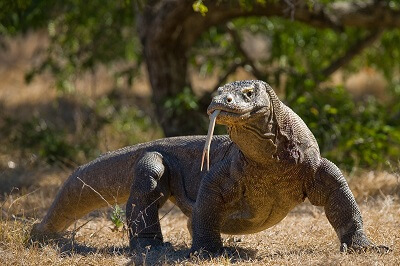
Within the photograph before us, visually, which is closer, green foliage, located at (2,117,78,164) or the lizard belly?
the lizard belly

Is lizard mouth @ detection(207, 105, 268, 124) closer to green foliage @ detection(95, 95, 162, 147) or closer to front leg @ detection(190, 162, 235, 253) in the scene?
front leg @ detection(190, 162, 235, 253)

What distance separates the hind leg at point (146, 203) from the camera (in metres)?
5.53

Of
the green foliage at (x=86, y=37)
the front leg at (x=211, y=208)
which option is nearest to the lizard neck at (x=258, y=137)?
the front leg at (x=211, y=208)

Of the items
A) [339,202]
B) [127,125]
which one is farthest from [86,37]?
[339,202]

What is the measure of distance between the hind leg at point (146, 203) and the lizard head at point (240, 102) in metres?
1.18

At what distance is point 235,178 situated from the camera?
504 centimetres

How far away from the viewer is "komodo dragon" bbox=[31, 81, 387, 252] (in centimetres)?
471

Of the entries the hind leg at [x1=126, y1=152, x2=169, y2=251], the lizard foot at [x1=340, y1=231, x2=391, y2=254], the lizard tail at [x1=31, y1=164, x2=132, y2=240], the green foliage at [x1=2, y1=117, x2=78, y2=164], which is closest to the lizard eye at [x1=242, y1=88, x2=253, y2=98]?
the lizard foot at [x1=340, y1=231, x2=391, y2=254]

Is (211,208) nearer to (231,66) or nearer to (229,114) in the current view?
(229,114)

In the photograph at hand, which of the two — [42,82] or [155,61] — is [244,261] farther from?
[42,82]

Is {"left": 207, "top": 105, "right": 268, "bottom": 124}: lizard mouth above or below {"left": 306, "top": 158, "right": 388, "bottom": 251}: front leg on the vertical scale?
above

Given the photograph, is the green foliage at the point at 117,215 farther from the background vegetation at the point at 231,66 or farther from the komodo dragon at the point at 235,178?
the background vegetation at the point at 231,66

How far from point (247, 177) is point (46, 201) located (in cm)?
302

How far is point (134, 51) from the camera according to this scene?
38.7ft
